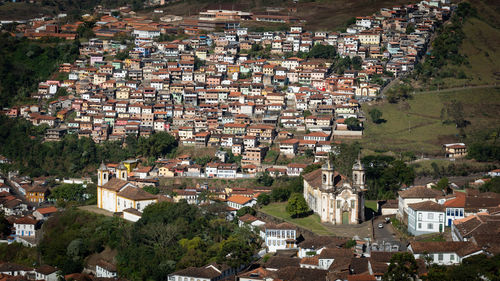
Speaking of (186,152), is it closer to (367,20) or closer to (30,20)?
(367,20)

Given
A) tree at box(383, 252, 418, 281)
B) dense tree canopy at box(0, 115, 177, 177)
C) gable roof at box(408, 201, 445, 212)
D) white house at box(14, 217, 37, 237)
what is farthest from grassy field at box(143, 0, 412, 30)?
tree at box(383, 252, 418, 281)

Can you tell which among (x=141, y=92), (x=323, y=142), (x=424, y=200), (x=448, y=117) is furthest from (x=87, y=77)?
(x=424, y=200)

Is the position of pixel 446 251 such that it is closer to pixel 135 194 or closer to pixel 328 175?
pixel 328 175

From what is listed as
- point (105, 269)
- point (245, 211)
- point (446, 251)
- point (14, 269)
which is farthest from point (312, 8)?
point (446, 251)

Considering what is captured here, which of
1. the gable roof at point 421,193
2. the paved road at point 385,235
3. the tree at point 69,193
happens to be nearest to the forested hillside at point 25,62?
the tree at point 69,193

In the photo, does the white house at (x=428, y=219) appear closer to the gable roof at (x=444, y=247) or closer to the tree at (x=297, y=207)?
the gable roof at (x=444, y=247)

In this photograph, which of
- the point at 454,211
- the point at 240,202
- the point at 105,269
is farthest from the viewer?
the point at 240,202

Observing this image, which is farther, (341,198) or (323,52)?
(323,52)
